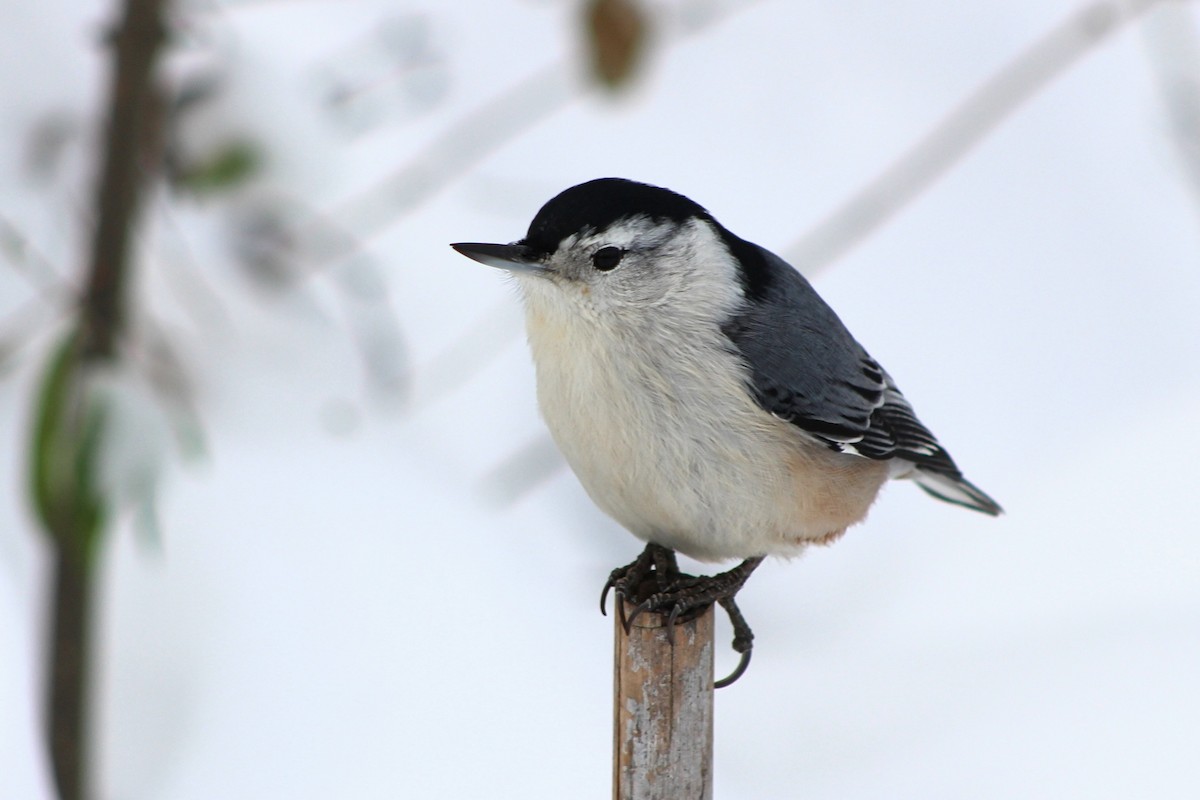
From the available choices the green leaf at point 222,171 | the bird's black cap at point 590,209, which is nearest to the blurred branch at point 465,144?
the bird's black cap at point 590,209

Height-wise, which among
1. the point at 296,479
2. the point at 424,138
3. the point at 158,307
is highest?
the point at 424,138

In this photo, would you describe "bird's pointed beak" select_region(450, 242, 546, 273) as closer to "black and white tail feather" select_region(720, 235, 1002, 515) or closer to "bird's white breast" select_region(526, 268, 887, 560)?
"bird's white breast" select_region(526, 268, 887, 560)

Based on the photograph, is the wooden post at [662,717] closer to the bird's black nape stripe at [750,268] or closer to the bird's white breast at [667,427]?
the bird's white breast at [667,427]

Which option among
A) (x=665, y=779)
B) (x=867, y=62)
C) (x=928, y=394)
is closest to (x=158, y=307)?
(x=665, y=779)

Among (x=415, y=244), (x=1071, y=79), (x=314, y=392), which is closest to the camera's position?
(x=314, y=392)

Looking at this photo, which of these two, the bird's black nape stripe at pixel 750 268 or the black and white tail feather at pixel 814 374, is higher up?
the bird's black nape stripe at pixel 750 268

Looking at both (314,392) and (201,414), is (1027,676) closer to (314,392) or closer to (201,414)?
(314,392)
